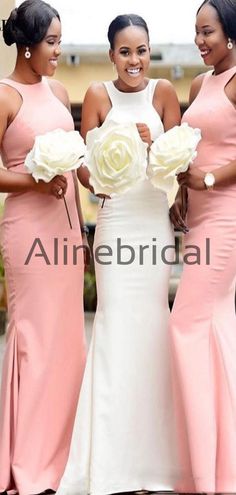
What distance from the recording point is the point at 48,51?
502 centimetres

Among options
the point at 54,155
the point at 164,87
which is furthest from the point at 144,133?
the point at 54,155

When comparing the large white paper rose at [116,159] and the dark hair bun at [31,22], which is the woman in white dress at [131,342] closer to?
the large white paper rose at [116,159]

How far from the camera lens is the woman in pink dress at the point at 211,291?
4895mm

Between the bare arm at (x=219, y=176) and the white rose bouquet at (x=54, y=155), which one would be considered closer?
the white rose bouquet at (x=54, y=155)

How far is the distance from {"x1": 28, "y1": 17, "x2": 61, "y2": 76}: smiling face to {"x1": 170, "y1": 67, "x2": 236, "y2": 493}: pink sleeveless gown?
670 millimetres

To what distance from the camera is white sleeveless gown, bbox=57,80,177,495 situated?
500cm

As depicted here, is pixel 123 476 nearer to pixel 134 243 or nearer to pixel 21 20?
pixel 134 243

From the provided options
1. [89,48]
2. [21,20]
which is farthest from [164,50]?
[21,20]

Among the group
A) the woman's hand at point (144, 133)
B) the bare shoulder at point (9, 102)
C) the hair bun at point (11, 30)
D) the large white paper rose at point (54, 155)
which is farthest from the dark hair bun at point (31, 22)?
the woman's hand at point (144, 133)

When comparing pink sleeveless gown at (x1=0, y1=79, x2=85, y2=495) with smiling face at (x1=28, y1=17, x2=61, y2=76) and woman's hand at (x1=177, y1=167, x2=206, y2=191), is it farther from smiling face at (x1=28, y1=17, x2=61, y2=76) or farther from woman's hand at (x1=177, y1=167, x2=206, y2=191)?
woman's hand at (x1=177, y1=167, x2=206, y2=191)

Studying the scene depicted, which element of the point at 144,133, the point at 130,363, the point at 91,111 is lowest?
the point at 130,363

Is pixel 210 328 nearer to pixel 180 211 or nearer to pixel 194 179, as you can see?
pixel 180 211

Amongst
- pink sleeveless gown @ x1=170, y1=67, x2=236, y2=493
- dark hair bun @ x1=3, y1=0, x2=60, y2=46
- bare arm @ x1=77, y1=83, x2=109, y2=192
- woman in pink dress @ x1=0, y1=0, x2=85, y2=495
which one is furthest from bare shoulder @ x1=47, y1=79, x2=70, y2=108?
pink sleeveless gown @ x1=170, y1=67, x2=236, y2=493

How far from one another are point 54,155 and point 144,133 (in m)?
0.43
